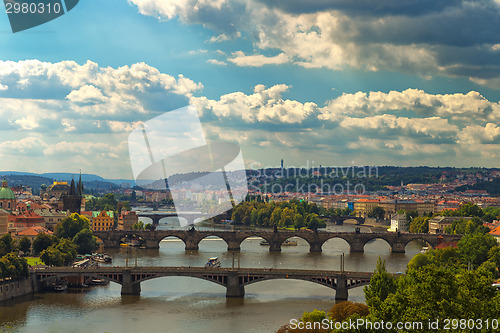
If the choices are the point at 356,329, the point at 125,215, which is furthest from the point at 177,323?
the point at 125,215

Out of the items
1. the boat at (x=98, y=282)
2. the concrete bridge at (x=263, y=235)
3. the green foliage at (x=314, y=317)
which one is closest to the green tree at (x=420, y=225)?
the concrete bridge at (x=263, y=235)

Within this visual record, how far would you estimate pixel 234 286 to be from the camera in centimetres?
4275

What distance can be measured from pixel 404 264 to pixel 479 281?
4080cm

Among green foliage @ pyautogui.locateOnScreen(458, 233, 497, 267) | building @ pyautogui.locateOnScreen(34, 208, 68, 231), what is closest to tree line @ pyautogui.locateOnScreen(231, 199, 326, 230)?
building @ pyautogui.locateOnScreen(34, 208, 68, 231)

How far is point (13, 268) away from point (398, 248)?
42.9 meters

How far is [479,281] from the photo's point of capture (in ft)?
63.2

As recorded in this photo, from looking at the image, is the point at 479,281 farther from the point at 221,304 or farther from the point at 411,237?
the point at 411,237

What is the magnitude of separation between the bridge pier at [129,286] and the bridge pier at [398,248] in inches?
1427

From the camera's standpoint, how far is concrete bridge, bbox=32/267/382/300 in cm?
4253

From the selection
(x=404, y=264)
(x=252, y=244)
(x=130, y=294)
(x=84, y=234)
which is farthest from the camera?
(x=252, y=244)

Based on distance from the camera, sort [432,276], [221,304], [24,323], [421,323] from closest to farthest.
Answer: [421,323], [432,276], [24,323], [221,304]

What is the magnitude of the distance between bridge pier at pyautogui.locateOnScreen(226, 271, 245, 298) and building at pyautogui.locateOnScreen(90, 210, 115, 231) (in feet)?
151

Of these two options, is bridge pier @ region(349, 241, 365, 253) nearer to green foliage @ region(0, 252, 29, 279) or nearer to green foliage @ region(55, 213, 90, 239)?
green foliage @ region(55, 213, 90, 239)

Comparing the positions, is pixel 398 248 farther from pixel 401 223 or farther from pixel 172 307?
pixel 172 307
